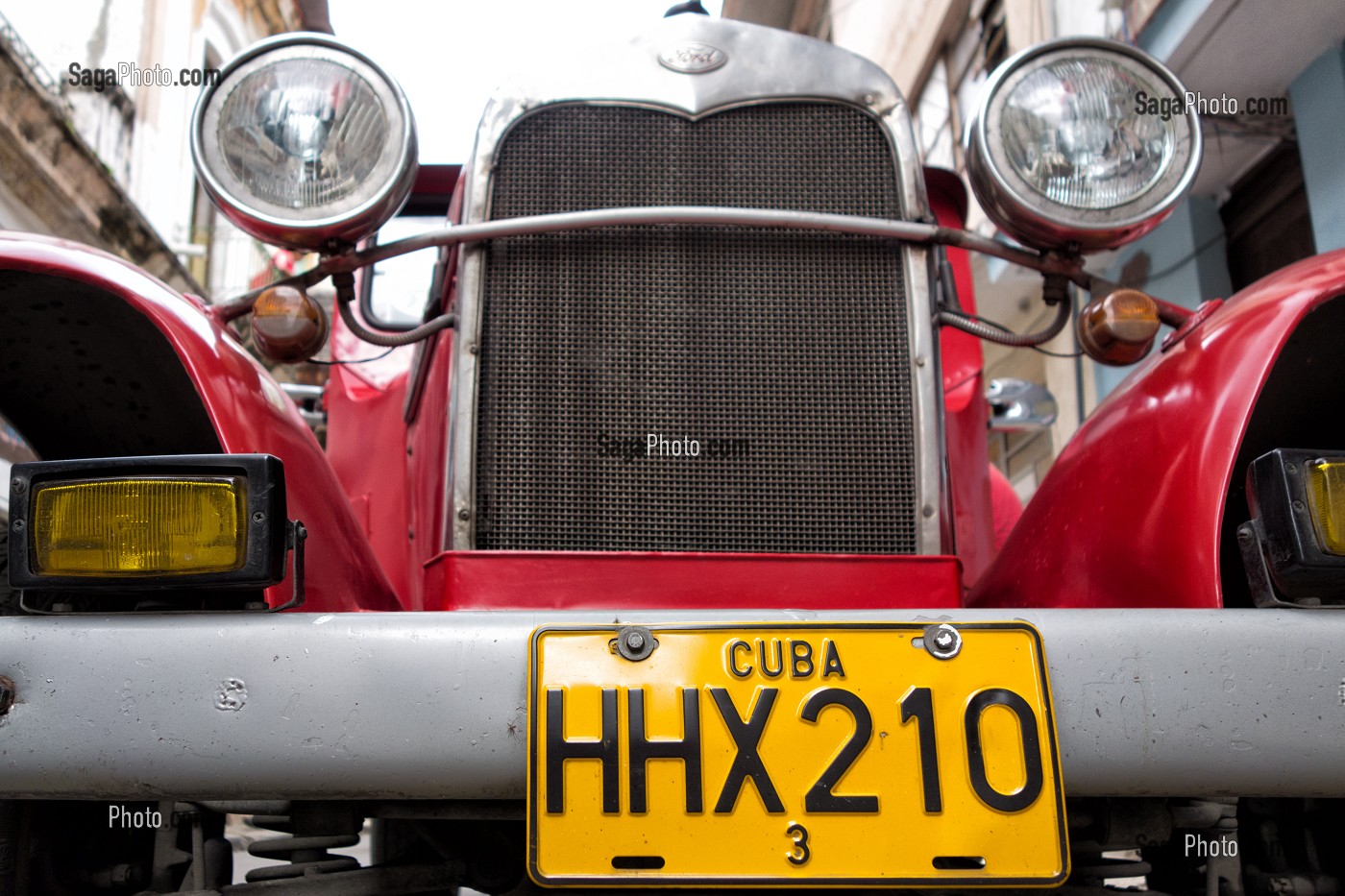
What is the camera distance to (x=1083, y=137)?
184 cm

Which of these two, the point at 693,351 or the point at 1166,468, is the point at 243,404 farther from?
the point at 1166,468

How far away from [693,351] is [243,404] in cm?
71

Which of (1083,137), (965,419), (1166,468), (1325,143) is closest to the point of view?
(1166,468)

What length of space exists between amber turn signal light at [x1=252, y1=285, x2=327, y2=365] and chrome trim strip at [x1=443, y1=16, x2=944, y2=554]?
237 millimetres

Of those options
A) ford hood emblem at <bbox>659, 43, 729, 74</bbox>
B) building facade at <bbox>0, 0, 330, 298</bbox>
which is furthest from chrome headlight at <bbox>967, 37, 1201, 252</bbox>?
building facade at <bbox>0, 0, 330, 298</bbox>

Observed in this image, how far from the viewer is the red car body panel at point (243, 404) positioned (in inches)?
59.9

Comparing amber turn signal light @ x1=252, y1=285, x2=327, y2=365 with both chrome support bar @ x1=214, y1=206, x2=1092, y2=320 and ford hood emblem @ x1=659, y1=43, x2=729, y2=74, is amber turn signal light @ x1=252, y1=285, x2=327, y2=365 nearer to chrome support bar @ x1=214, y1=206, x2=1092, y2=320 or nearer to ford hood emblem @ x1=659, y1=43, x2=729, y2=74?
chrome support bar @ x1=214, y1=206, x2=1092, y2=320

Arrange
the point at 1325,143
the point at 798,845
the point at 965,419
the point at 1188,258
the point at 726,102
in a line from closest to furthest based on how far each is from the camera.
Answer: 1. the point at 798,845
2. the point at 726,102
3. the point at 965,419
4. the point at 1325,143
5. the point at 1188,258

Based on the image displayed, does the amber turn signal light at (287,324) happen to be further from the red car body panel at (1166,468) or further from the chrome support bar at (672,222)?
the red car body panel at (1166,468)

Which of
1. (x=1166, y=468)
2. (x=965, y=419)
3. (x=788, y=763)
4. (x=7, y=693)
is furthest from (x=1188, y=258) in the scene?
(x=7, y=693)

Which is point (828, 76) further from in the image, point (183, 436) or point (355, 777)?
point (355, 777)

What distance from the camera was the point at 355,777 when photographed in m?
1.29

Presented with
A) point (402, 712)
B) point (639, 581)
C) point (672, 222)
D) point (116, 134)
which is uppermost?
point (116, 134)

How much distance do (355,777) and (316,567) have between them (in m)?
0.46
